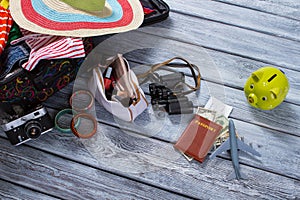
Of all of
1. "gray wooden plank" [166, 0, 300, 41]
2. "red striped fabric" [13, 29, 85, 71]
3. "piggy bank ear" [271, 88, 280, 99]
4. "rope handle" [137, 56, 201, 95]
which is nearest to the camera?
"red striped fabric" [13, 29, 85, 71]

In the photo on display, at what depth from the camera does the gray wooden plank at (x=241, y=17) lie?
163 centimetres

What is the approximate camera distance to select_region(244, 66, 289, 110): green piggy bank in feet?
4.37

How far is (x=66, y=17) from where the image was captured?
132 cm

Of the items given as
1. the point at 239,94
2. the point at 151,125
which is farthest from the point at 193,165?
the point at 239,94

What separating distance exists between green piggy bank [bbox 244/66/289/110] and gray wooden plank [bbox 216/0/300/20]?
1.35 ft

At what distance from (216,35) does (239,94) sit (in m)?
0.26

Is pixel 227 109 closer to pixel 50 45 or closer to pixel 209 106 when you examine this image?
pixel 209 106

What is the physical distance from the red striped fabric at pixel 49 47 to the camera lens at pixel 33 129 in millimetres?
170

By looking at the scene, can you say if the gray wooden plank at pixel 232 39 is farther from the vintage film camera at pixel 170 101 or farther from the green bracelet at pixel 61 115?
the green bracelet at pixel 61 115

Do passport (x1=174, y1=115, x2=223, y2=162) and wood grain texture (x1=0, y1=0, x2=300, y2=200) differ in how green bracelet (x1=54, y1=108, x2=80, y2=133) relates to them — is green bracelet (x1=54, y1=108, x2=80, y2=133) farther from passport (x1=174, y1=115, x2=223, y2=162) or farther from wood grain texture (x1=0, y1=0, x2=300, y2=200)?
passport (x1=174, y1=115, x2=223, y2=162)

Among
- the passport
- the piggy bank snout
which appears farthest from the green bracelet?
the piggy bank snout

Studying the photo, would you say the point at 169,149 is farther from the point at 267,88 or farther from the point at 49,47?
the point at 49,47

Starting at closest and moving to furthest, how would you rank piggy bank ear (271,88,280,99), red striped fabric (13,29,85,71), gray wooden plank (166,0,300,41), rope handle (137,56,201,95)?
red striped fabric (13,29,85,71), piggy bank ear (271,88,280,99), rope handle (137,56,201,95), gray wooden plank (166,0,300,41)

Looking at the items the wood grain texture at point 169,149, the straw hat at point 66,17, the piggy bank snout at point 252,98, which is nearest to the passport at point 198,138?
the wood grain texture at point 169,149
